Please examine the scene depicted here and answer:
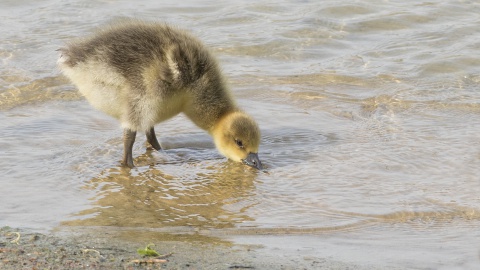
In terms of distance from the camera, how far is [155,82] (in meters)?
5.36

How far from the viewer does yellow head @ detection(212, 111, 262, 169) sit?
5.61 meters

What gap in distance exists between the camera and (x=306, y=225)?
4449 mm

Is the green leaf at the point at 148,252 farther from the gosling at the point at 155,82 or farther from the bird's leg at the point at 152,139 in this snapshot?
the bird's leg at the point at 152,139

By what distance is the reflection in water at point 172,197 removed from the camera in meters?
4.54

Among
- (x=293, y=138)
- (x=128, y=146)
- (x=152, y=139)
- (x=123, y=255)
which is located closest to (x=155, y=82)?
(x=128, y=146)

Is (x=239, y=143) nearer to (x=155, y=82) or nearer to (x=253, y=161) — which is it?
(x=253, y=161)

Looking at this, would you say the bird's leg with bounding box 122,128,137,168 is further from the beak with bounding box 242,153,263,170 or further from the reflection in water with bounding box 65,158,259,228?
the beak with bounding box 242,153,263,170

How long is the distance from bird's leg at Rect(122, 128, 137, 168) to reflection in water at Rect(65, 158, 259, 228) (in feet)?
0.28

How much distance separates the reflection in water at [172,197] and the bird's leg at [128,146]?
0.08 m

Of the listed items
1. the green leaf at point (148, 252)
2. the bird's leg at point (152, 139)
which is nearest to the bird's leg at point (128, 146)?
the bird's leg at point (152, 139)

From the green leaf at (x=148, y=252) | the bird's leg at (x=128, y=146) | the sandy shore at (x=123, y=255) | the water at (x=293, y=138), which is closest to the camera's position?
the sandy shore at (x=123, y=255)

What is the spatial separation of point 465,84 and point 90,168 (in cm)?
362

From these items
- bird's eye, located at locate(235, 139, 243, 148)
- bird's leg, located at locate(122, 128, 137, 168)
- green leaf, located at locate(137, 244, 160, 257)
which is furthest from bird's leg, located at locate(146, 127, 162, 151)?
green leaf, located at locate(137, 244, 160, 257)

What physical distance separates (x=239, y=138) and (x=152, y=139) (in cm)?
67
